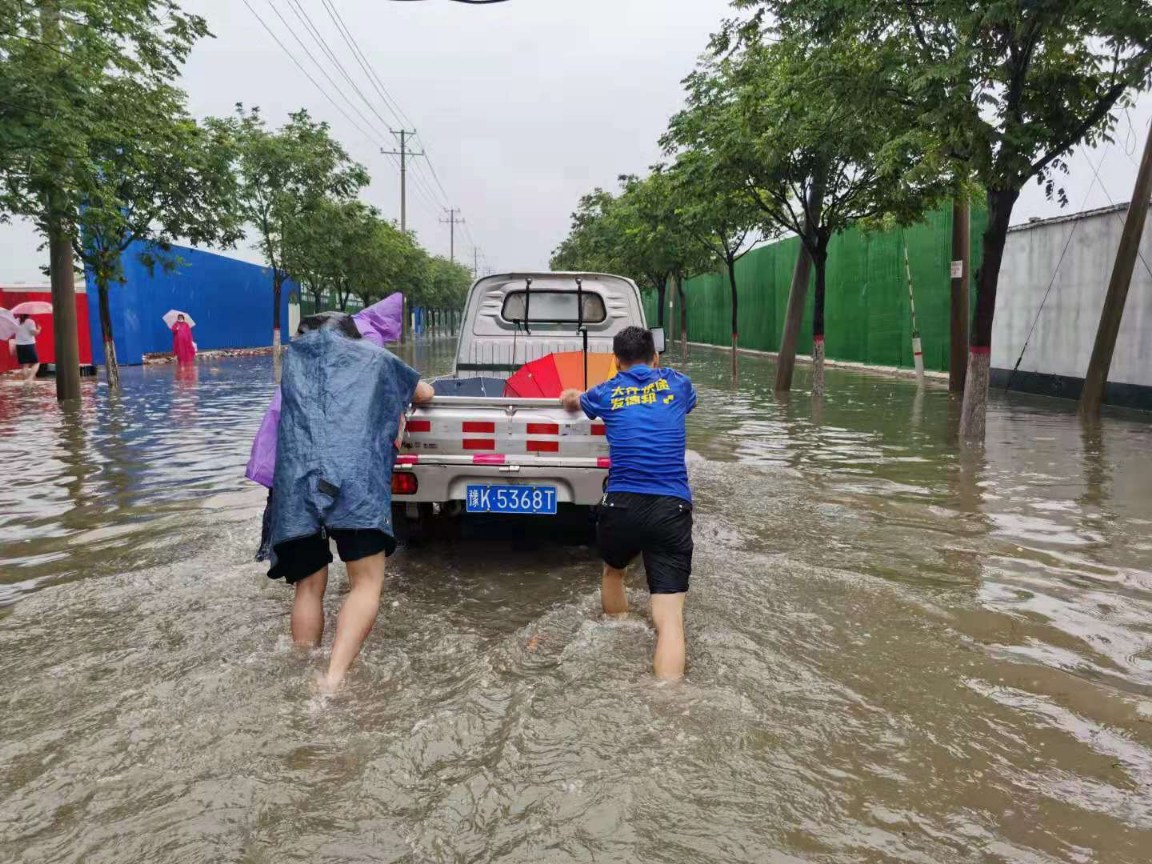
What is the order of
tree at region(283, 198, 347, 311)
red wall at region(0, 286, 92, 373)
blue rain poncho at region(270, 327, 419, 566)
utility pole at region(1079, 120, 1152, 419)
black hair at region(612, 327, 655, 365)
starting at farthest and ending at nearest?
tree at region(283, 198, 347, 311) < red wall at region(0, 286, 92, 373) < utility pole at region(1079, 120, 1152, 419) < black hair at region(612, 327, 655, 365) < blue rain poncho at region(270, 327, 419, 566)

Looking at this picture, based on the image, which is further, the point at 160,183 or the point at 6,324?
the point at 6,324

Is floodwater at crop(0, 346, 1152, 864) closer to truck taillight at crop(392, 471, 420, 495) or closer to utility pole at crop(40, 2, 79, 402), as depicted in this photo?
truck taillight at crop(392, 471, 420, 495)

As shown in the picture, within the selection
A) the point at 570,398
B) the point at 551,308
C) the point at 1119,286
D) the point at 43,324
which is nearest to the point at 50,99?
the point at 551,308

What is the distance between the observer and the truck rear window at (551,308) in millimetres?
7984

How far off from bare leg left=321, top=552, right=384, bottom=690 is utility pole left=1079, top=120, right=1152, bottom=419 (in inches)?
464

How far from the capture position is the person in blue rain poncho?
3555 millimetres

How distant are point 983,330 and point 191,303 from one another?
87.9 ft

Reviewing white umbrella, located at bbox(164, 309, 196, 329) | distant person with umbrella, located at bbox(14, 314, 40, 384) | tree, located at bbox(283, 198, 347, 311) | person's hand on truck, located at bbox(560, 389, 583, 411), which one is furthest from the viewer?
white umbrella, located at bbox(164, 309, 196, 329)

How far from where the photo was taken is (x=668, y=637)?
3740 mm

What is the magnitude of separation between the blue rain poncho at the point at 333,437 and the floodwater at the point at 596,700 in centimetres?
70

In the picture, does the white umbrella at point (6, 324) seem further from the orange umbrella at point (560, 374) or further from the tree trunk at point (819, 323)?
the orange umbrella at point (560, 374)

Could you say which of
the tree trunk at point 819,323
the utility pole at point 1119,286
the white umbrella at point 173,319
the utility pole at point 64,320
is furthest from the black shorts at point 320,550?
the white umbrella at point 173,319

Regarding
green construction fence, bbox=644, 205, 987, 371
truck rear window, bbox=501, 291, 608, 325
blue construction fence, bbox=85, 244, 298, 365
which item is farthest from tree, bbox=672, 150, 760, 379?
blue construction fence, bbox=85, 244, 298, 365

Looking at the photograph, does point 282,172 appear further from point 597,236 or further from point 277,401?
point 277,401
